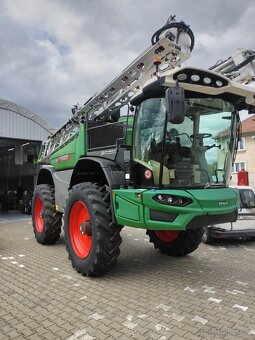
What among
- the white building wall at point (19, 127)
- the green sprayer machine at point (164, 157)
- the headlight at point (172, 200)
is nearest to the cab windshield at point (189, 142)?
the green sprayer machine at point (164, 157)

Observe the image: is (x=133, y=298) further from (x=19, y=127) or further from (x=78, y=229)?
(x=19, y=127)

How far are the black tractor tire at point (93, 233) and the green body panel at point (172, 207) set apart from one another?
306mm

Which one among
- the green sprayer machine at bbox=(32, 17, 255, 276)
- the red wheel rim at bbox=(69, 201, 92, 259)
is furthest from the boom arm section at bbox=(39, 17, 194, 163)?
the red wheel rim at bbox=(69, 201, 92, 259)

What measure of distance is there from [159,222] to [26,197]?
530 inches

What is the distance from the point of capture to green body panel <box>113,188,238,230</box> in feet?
13.2

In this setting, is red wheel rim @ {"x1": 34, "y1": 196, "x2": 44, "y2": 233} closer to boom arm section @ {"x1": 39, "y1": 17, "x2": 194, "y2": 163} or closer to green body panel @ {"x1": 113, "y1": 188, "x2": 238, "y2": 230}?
boom arm section @ {"x1": 39, "y1": 17, "x2": 194, "y2": 163}

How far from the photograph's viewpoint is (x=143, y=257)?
626 cm

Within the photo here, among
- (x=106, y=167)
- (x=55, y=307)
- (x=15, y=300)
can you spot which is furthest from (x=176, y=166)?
(x=15, y=300)

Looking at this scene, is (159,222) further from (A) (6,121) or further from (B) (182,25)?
(A) (6,121)

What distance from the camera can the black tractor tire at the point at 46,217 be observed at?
23.6 feet

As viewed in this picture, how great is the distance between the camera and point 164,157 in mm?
4238

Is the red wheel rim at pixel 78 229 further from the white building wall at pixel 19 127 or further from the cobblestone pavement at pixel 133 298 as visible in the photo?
the white building wall at pixel 19 127

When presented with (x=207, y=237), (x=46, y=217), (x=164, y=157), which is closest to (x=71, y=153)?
(x=46, y=217)

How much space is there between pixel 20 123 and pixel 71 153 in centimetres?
875
